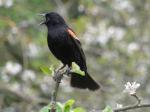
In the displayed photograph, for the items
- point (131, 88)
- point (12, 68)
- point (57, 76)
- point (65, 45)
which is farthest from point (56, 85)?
point (12, 68)

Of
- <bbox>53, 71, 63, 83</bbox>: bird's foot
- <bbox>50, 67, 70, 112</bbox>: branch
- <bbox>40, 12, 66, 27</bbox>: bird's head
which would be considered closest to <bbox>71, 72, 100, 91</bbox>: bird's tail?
<bbox>40, 12, 66, 27</bbox>: bird's head

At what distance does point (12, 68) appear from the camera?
8672 mm

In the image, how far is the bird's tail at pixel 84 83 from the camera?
5035 millimetres

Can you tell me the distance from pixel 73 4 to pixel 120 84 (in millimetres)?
1503

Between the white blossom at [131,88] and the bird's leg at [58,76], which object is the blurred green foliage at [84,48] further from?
the white blossom at [131,88]

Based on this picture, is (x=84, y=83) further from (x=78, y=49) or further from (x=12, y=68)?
(x=12, y=68)

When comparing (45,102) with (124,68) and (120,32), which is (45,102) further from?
(120,32)

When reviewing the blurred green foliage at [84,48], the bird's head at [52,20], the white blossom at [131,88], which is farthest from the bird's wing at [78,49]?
the blurred green foliage at [84,48]

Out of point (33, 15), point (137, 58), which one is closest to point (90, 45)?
point (137, 58)

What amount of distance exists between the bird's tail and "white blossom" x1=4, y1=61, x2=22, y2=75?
11.8 feet

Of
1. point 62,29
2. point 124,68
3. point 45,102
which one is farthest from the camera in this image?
point 124,68

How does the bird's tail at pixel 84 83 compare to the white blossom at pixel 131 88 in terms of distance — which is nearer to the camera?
the white blossom at pixel 131 88

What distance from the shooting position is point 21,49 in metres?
9.11

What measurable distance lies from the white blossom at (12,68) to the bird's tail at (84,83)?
3.60 meters
